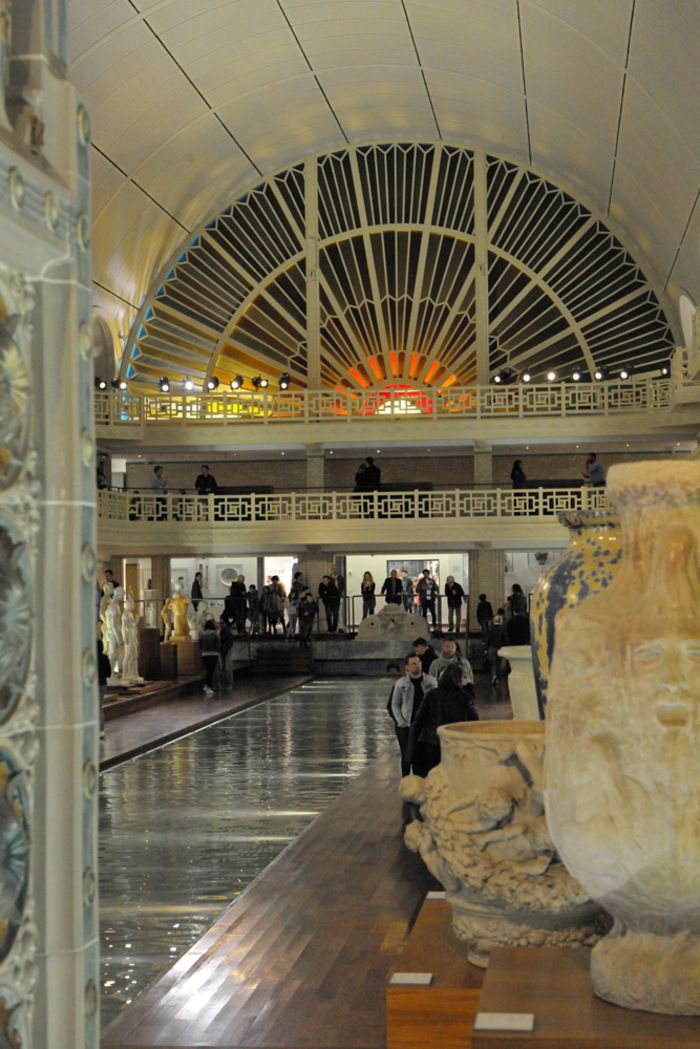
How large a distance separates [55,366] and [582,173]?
34.9m

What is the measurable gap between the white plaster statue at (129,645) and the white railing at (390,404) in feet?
34.5

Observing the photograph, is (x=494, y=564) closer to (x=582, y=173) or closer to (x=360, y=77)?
(x=582, y=173)

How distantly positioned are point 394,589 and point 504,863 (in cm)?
2768

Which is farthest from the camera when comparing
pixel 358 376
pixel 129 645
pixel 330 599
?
pixel 358 376

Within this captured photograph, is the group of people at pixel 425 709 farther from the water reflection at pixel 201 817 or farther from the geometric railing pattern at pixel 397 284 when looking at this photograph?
the geometric railing pattern at pixel 397 284

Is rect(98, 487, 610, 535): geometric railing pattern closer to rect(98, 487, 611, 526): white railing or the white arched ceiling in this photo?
rect(98, 487, 611, 526): white railing

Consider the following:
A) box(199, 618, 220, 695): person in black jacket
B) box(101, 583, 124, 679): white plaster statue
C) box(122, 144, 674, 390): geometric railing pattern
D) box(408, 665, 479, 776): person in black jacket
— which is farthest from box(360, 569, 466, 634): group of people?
box(408, 665, 479, 776): person in black jacket

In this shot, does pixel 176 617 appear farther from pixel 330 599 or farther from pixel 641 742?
pixel 641 742

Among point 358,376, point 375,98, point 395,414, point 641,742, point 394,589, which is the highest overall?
point 375,98

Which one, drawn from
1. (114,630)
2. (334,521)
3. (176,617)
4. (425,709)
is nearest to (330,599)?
(334,521)

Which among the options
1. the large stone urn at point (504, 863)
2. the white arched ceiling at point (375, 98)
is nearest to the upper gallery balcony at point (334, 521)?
the white arched ceiling at point (375, 98)

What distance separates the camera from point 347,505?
1399 inches

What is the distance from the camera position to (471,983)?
16.9ft

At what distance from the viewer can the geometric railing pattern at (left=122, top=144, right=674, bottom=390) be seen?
37.2 metres
